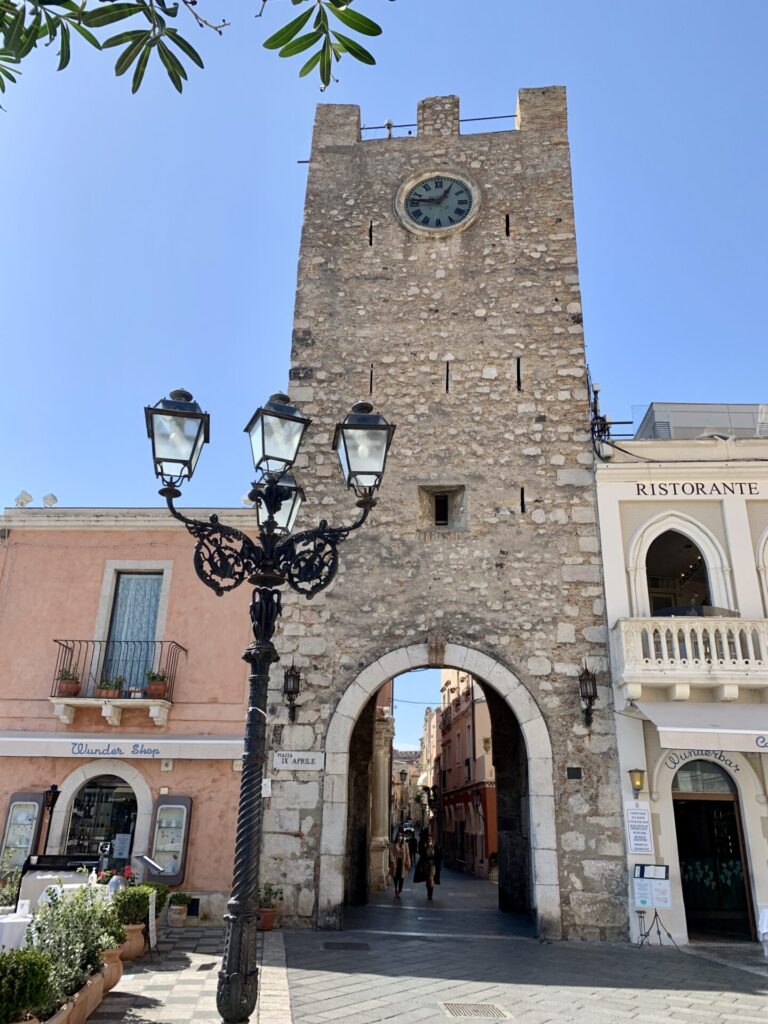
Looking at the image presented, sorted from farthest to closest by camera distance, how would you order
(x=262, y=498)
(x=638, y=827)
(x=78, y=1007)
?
(x=638, y=827), (x=262, y=498), (x=78, y=1007)

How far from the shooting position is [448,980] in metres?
6.86

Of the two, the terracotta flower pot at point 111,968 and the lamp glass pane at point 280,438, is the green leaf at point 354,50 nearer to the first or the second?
the lamp glass pane at point 280,438

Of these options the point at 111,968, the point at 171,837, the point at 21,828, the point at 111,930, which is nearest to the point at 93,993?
the point at 111,968

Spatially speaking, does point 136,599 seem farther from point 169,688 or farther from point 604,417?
point 604,417

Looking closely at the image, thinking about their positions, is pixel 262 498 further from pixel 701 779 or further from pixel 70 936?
pixel 701 779

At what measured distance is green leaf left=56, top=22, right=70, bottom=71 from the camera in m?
2.66

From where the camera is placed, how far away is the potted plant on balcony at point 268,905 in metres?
9.30

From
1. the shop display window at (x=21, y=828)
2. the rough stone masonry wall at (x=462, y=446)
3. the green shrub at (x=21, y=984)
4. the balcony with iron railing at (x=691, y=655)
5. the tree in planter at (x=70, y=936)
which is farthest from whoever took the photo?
the shop display window at (x=21, y=828)

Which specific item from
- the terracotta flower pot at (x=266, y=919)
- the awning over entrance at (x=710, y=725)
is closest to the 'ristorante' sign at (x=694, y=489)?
the awning over entrance at (x=710, y=725)

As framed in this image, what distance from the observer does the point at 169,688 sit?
1143 cm

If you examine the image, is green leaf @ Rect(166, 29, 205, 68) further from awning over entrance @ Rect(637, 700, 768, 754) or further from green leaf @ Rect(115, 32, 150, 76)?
awning over entrance @ Rect(637, 700, 768, 754)

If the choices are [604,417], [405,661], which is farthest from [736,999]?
[604,417]

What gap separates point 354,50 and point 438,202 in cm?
1133

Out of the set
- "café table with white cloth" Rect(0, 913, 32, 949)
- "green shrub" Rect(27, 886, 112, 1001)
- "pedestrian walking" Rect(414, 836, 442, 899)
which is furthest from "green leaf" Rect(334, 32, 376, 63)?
"pedestrian walking" Rect(414, 836, 442, 899)
